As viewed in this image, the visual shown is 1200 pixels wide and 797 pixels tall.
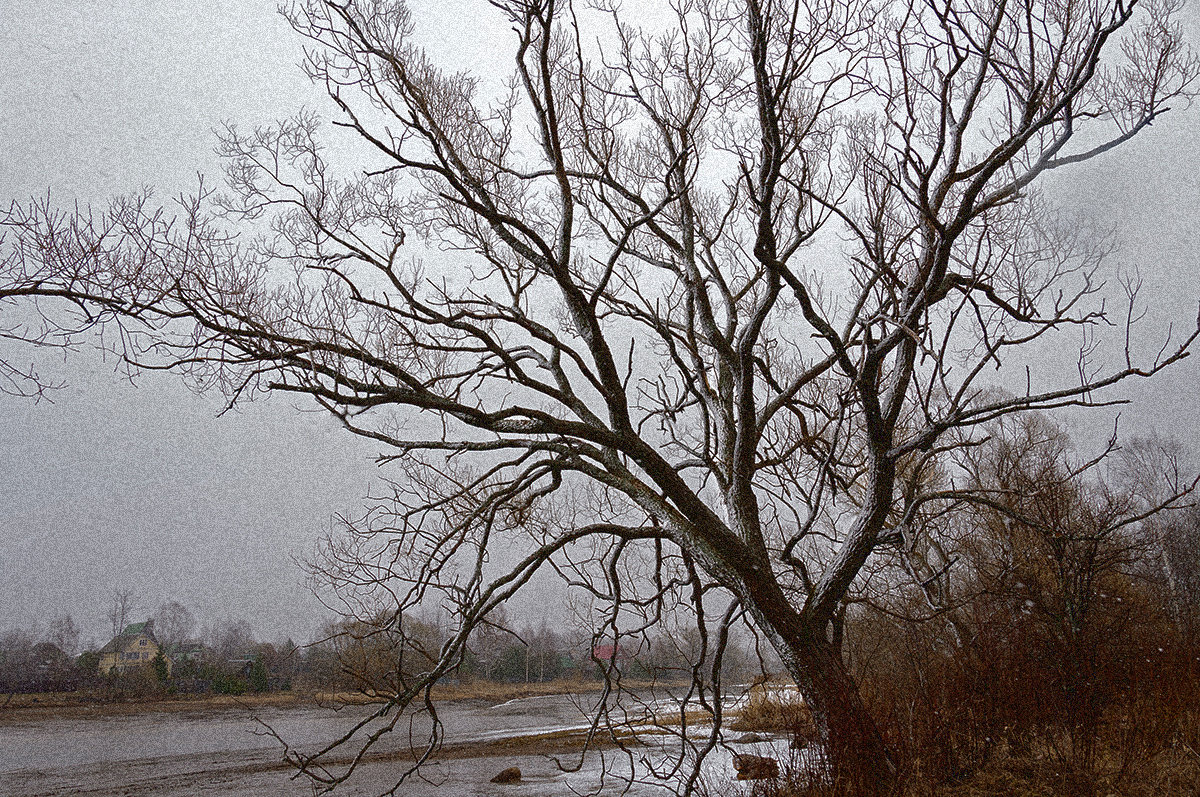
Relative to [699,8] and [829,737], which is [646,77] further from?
[829,737]

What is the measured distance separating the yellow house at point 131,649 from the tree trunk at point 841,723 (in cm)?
4044

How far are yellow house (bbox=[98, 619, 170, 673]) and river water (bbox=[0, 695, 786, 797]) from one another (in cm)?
1125

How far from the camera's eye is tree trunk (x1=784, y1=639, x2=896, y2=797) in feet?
16.1

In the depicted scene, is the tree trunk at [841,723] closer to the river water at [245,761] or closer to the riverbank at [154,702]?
the river water at [245,761]

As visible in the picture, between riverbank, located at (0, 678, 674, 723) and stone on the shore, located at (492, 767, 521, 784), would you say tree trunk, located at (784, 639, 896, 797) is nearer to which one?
stone on the shore, located at (492, 767, 521, 784)

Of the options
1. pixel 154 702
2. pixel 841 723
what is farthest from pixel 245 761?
pixel 154 702

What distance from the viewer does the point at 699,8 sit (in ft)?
20.4

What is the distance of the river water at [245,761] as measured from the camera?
10406 mm

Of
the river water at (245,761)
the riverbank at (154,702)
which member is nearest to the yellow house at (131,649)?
the riverbank at (154,702)

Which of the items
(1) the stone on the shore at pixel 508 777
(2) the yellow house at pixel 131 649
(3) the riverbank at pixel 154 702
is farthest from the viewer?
(2) the yellow house at pixel 131 649

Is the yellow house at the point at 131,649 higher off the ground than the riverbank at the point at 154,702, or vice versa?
the yellow house at the point at 131,649

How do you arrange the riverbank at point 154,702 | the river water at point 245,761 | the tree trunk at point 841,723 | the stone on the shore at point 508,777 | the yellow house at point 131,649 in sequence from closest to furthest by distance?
the tree trunk at point 841,723 → the river water at point 245,761 → the stone on the shore at point 508,777 → the riverbank at point 154,702 → the yellow house at point 131,649

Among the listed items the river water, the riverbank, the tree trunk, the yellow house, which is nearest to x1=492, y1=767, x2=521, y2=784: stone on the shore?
the river water

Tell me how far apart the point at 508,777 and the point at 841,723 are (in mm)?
7786
